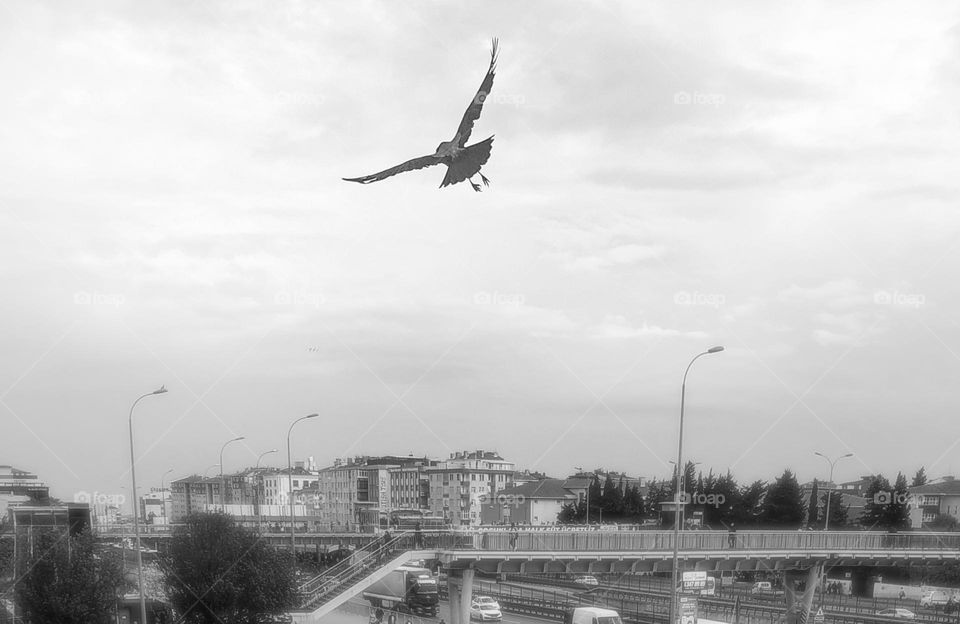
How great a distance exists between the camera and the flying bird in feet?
47.3

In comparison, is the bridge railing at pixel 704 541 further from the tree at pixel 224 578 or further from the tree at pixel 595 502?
the tree at pixel 595 502

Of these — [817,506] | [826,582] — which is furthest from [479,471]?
[826,582]

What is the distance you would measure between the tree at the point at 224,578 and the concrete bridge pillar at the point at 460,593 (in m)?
8.80

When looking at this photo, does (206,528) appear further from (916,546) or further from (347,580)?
(916,546)

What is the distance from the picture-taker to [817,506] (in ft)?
342

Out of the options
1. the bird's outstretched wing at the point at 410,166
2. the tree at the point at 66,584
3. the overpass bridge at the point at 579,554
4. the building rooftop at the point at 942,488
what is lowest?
the building rooftop at the point at 942,488

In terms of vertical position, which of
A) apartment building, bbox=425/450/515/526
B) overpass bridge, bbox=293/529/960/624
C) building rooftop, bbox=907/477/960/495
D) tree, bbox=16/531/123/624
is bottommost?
apartment building, bbox=425/450/515/526

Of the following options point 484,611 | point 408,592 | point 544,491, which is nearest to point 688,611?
point 484,611

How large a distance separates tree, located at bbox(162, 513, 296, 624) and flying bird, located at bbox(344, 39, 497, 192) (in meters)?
21.9

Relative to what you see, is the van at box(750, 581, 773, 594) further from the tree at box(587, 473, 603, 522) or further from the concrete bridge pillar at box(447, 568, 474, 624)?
the concrete bridge pillar at box(447, 568, 474, 624)

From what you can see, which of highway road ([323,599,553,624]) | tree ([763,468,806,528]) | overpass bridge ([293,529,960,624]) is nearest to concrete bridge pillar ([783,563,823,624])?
overpass bridge ([293,529,960,624])

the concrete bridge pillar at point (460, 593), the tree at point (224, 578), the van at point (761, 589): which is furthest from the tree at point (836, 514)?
the tree at point (224, 578)

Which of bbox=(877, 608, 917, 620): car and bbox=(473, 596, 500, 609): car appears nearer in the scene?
bbox=(473, 596, 500, 609): car

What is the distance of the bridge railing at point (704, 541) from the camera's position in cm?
4062
